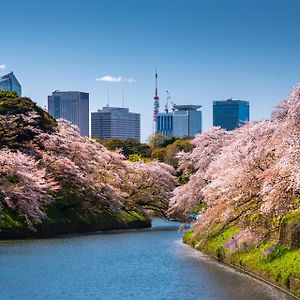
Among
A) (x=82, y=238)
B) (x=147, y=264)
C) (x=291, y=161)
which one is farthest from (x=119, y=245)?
(x=291, y=161)

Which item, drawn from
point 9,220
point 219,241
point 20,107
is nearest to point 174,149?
point 20,107

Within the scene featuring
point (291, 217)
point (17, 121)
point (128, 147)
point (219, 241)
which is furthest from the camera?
point (128, 147)

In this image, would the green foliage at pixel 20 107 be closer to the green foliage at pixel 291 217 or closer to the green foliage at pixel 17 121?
the green foliage at pixel 17 121

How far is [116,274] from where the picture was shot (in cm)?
2961

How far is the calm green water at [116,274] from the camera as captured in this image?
81.6 ft

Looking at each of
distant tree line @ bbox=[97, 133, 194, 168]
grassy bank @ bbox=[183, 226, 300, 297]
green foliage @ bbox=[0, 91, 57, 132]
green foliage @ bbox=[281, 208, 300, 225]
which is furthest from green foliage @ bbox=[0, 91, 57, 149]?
green foliage @ bbox=[281, 208, 300, 225]

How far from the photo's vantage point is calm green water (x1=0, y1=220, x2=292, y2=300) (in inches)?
979

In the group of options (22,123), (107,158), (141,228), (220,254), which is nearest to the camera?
(220,254)

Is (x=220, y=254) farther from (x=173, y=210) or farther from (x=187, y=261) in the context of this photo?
(x=173, y=210)

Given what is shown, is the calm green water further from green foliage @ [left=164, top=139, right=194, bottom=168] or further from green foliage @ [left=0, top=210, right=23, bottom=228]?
green foliage @ [left=164, top=139, right=194, bottom=168]

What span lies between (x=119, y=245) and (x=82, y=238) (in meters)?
6.42

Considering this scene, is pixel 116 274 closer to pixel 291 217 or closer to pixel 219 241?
pixel 291 217

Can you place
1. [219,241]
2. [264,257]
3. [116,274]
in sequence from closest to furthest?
[264,257], [116,274], [219,241]

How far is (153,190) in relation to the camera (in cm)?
7112
